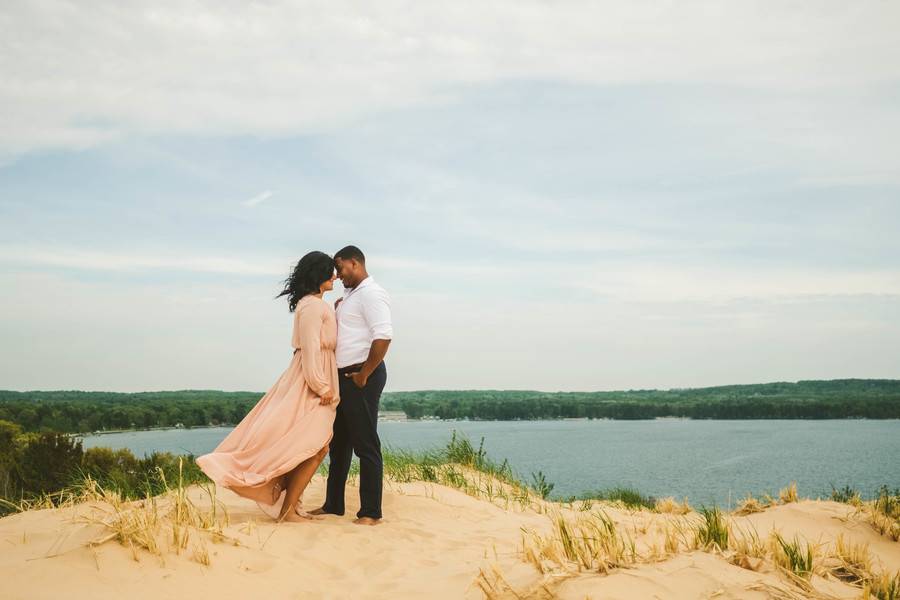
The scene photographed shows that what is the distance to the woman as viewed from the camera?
18.8ft

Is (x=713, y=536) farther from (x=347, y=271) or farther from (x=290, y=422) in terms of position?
(x=347, y=271)

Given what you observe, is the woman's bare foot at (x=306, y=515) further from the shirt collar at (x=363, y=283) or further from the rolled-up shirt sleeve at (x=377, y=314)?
the shirt collar at (x=363, y=283)

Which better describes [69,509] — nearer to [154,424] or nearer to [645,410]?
[154,424]

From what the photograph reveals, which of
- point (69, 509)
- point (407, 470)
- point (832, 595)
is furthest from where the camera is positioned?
point (407, 470)

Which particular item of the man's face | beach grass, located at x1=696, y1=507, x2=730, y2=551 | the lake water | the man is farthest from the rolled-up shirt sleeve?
the lake water

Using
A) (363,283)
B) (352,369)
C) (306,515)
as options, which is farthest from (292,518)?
(363,283)

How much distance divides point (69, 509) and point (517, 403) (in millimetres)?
142400

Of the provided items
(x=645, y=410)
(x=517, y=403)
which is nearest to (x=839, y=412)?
(x=645, y=410)

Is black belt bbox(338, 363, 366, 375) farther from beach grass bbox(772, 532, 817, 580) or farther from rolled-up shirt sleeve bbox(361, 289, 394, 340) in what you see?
beach grass bbox(772, 532, 817, 580)

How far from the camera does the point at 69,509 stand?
6633 millimetres

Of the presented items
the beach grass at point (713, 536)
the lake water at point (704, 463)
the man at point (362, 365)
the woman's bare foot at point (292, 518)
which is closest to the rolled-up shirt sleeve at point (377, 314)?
the man at point (362, 365)

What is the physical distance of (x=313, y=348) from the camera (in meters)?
5.87

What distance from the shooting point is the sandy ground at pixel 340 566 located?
142 inches

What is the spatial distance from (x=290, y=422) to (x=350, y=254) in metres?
1.58
